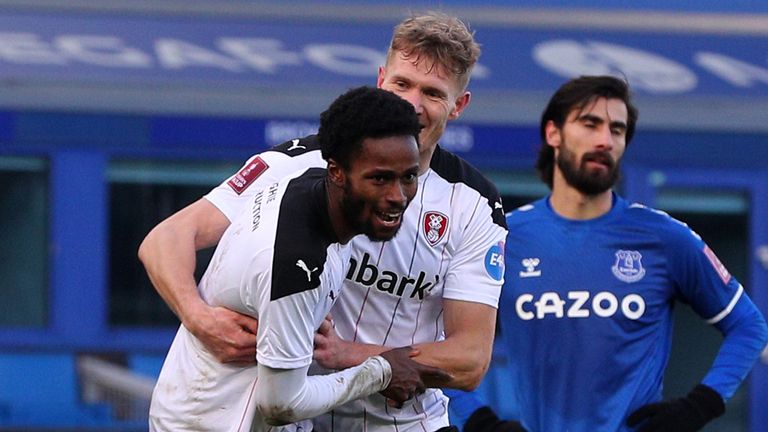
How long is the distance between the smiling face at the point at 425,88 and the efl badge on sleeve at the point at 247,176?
0.41 metres

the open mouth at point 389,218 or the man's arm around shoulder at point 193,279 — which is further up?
the open mouth at point 389,218

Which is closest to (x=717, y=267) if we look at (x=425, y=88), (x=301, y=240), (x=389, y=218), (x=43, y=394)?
(x=425, y=88)

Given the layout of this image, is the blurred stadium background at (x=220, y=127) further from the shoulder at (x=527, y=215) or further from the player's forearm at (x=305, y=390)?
the player's forearm at (x=305, y=390)

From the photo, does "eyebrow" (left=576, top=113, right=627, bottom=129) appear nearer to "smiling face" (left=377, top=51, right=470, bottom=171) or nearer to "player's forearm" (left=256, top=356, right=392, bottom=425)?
"smiling face" (left=377, top=51, right=470, bottom=171)

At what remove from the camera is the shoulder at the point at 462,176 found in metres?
4.50

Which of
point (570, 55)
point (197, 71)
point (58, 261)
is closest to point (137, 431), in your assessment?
point (58, 261)

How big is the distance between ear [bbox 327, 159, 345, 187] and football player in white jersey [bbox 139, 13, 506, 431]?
0.44 metres

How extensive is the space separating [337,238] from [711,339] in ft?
18.5

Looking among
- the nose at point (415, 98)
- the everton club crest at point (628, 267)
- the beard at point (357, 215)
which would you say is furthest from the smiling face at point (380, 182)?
the everton club crest at point (628, 267)

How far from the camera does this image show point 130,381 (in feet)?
28.2

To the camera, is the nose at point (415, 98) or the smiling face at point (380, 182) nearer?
the smiling face at point (380, 182)

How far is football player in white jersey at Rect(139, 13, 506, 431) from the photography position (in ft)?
14.1

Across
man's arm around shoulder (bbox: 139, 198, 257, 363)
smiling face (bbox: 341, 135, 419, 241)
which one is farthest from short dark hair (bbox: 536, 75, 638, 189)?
smiling face (bbox: 341, 135, 419, 241)

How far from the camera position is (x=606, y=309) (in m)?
5.49
